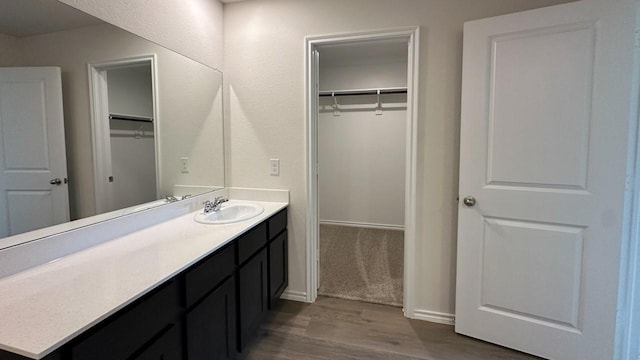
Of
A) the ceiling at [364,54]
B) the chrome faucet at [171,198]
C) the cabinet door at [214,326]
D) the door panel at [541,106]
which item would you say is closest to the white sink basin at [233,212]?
the chrome faucet at [171,198]

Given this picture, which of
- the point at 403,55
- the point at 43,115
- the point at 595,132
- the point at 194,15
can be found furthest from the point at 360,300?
the point at 403,55

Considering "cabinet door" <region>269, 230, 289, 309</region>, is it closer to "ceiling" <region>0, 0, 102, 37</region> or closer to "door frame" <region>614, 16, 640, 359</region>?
"ceiling" <region>0, 0, 102, 37</region>

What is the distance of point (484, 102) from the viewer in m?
1.89

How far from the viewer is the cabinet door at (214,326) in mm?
1318

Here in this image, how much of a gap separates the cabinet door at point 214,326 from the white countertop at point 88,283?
247 mm

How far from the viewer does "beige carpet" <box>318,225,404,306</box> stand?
104 inches

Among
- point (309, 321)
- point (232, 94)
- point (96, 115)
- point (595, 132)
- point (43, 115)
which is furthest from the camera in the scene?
point (232, 94)

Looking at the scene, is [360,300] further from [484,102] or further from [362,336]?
[484,102]

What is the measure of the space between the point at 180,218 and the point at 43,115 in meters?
0.92

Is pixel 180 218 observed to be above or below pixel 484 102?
below

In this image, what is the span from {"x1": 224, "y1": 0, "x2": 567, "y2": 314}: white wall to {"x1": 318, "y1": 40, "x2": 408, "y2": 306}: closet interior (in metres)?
1.43

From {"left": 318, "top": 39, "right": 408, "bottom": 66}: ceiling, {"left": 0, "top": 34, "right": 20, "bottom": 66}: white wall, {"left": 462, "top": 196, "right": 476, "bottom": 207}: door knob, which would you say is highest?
{"left": 318, "top": 39, "right": 408, "bottom": 66}: ceiling

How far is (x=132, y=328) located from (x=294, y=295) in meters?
1.65

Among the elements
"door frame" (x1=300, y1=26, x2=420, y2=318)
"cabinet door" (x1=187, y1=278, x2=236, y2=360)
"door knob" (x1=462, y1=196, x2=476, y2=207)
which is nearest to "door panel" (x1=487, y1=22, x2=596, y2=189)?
"door knob" (x1=462, y1=196, x2=476, y2=207)
